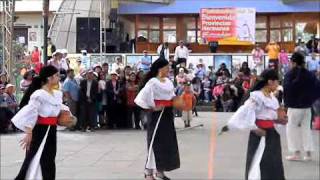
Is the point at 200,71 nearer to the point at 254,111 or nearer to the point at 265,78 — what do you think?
the point at 265,78

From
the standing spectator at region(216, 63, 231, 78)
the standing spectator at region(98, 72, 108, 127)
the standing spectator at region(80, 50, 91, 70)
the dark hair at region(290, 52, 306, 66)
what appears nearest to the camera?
the dark hair at region(290, 52, 306, 66)

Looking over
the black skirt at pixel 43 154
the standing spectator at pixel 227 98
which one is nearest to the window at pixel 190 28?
the standing spectator at pixel 227 98

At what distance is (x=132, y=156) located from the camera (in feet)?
41.4

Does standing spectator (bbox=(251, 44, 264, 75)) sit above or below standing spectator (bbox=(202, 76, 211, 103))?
above

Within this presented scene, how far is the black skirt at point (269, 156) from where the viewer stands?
8344mm

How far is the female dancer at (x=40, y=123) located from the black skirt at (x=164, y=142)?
2.11 m

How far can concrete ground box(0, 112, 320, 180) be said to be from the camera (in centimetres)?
1072

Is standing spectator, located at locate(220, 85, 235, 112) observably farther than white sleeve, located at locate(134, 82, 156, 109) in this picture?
Yes

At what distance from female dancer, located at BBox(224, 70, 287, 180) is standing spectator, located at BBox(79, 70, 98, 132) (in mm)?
9077

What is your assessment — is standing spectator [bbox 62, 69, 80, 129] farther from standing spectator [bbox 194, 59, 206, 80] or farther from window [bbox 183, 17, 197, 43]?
window [bbox 183, 17, 197, 43]

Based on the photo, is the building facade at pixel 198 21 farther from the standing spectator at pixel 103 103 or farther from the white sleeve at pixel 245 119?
the white sleeve at pixel 245 119

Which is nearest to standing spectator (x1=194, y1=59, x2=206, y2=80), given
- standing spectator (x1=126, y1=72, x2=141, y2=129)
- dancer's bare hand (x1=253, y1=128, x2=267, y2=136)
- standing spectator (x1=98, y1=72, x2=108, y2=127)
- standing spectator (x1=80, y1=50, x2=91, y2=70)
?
standing spectator (x1=80, y1=50, x2=91, y2=70)

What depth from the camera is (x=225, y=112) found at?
22.9 metres

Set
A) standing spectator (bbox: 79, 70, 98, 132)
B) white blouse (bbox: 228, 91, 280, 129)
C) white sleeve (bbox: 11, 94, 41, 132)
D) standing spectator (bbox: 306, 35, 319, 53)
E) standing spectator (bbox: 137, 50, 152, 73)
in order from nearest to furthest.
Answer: white sleeve (bbox: 11, 94, 41, 132), white blouse (bbox: 228, 91, 280, 129), standing spectator (bbox: 79, 70, 98, 132), standing spectator (bbox: 137, 50, 152, 73), standing spectator (bbox: 306, 35, 319, 53)
